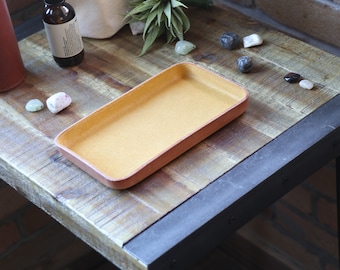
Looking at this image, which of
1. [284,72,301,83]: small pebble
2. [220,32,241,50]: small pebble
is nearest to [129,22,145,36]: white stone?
[220,32,241,50]: small pebble

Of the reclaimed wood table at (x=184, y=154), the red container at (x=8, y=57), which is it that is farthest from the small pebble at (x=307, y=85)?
the red container at (x=8, y=57)

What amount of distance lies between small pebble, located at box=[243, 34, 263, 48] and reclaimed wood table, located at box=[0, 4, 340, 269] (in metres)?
0.01

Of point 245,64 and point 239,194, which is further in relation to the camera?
point 245,64

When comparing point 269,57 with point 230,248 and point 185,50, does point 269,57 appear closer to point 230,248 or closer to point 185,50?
point 185,50

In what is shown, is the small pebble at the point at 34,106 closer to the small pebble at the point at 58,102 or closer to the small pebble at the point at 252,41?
the small pebble at the point at 58,102

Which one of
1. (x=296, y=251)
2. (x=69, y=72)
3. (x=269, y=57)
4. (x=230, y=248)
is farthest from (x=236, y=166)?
(x=230, y=248)

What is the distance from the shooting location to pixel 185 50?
4.17 feet

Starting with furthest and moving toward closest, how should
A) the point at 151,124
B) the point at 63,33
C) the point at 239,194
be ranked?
1. the point at 63,33
2. the point at 151,124
3. the point at 239,194

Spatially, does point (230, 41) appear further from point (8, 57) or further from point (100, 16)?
point (8, 57)

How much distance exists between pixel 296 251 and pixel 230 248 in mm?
216

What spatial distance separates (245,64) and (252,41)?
0.28 feet

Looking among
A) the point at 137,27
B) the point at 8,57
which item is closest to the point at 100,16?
the point at 137,27

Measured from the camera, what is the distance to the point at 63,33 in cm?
123

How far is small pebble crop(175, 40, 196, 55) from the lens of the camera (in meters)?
1.27
